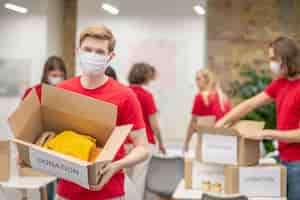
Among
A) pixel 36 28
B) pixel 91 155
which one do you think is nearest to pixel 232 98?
pixel 36 28

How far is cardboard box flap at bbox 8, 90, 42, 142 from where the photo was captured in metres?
2.05

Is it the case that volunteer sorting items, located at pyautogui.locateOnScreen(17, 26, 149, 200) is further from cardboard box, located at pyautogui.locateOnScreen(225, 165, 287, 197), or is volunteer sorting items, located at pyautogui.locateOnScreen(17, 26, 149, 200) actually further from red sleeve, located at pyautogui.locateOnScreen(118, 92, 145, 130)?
cardboard box, located at pyautogui.locateOnScreen(225, 165, 287, 197)

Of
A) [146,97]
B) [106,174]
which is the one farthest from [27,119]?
[146,97]

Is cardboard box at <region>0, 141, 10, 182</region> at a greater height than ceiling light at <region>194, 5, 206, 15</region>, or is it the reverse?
ceiling light at <region>194, 5, 206, 15</region>

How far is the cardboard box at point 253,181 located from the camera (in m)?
3.31

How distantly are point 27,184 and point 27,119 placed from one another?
1715mm

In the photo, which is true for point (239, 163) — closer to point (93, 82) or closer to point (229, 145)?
point (229, 145)

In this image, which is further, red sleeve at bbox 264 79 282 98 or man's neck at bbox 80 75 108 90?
red sleeve at bbox 264 79 282 98

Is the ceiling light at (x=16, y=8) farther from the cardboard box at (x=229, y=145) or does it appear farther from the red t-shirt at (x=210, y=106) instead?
the cardboard box at (x=229, y=145)

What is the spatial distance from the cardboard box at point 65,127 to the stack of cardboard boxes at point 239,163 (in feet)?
4.37

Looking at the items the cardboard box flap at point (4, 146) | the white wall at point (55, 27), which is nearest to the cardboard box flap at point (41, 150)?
the cardboard box flap at point (4, 146)

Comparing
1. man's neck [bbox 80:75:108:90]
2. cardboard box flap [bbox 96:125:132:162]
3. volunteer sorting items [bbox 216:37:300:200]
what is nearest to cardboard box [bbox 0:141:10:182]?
man's neck [bbox 80:75:108:90]

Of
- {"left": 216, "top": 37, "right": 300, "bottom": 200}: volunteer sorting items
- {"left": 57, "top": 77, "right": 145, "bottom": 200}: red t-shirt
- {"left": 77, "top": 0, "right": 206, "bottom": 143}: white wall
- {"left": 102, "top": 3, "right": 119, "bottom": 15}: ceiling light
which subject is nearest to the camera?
{"left": 57, "top": 77, "right": 145, "bottom": 200}: red t-shirt

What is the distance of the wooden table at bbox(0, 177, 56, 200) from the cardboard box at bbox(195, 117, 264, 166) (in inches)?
41.5
